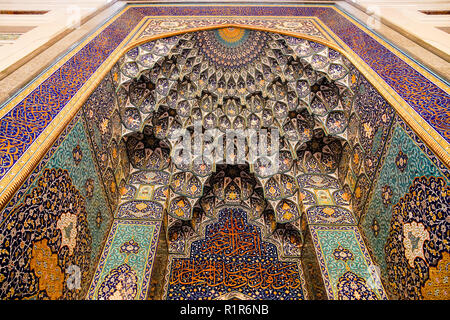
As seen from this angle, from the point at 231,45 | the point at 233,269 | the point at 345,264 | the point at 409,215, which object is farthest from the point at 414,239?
the point at 231,45

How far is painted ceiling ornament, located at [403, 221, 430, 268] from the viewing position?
2447mm

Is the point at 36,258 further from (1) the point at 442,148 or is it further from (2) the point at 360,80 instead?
(2) the point at 360,80

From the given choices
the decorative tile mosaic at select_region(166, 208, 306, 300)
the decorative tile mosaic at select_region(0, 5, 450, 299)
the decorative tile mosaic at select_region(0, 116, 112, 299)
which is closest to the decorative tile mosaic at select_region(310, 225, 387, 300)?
the decorative tile mosaic at select_region(0, 5, 450, 299)

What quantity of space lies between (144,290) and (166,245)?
3.03 feet

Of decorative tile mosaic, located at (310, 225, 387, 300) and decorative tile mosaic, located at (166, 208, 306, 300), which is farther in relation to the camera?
decorative tile mosaic, located at (166, 208, 306, 300)

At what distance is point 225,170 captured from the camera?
15.4 ft

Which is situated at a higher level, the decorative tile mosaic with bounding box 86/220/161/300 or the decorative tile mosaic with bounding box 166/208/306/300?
the decorative tile mosaic with bounding box 86/220/161/300

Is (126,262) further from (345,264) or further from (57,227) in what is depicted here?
(345,264)

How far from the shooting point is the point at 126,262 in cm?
339

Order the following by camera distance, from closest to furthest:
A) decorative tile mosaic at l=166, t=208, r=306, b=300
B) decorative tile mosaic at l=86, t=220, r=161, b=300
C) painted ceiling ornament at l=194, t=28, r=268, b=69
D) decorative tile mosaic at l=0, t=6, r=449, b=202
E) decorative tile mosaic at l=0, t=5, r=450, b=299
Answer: decorative tile mosaic at l=0, t=6, r=449, b=202 → decorative tile mosaic at l=0, t=5, r=450, b=299 → decorative tile mosaic at l=86, t=220, r=161, b=300 → decorative tile mosaic at l=166, t=208, r=306, b=300 → painted ceiling ornament at l=194, t=28, r=268, b=69

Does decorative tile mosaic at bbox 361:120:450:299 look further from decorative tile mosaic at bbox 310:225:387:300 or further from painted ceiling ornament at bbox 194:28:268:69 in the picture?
painted ceiling ornament at bbox 194:28:268:69

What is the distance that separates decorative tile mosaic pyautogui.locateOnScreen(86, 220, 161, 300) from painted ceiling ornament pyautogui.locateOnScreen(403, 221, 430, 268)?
2699 millimetres
